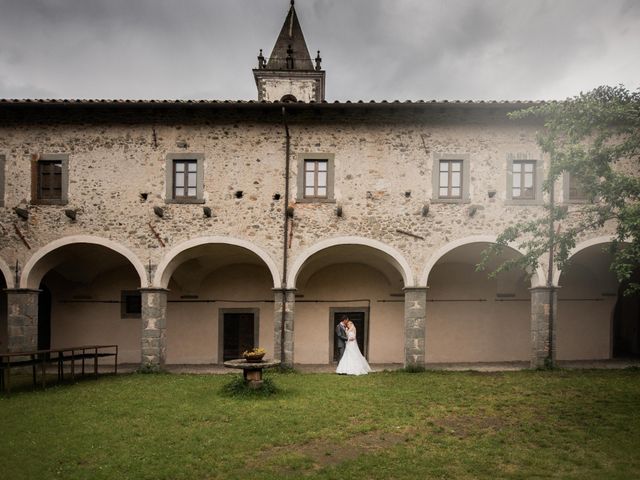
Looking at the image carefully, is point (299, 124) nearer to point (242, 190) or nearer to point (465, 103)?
point (242, 190)

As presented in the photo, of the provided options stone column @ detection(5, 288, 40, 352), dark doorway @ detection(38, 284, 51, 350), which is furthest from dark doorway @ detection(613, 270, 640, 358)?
dark doorway @ detection(38, 284, 51, 350)

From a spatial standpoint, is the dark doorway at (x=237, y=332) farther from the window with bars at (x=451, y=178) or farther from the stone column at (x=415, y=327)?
the window with bars at (x=451, y=178)

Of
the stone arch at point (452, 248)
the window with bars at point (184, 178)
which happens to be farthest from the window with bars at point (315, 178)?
the stone arch at point (452, 248)

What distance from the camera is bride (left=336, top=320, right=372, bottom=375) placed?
12234 mm

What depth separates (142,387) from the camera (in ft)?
34.4

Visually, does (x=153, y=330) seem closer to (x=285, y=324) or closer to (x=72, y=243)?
(x=72, y=243)

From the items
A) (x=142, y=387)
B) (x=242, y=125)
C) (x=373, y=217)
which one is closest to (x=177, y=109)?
(x=242, y=125)

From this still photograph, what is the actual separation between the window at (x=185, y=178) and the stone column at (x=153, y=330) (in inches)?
101

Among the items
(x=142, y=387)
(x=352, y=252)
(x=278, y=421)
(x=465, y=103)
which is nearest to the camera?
(x=278, y=421)

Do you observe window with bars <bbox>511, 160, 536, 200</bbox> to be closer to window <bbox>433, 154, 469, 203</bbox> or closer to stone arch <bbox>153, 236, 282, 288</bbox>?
window <bbox>433, 154, 469, 203</bbox>

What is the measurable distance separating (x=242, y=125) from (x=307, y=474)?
9.63m

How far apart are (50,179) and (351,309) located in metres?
9.56

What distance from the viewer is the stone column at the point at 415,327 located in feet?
40.8

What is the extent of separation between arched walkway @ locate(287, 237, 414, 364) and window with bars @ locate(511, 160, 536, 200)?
447 cm
